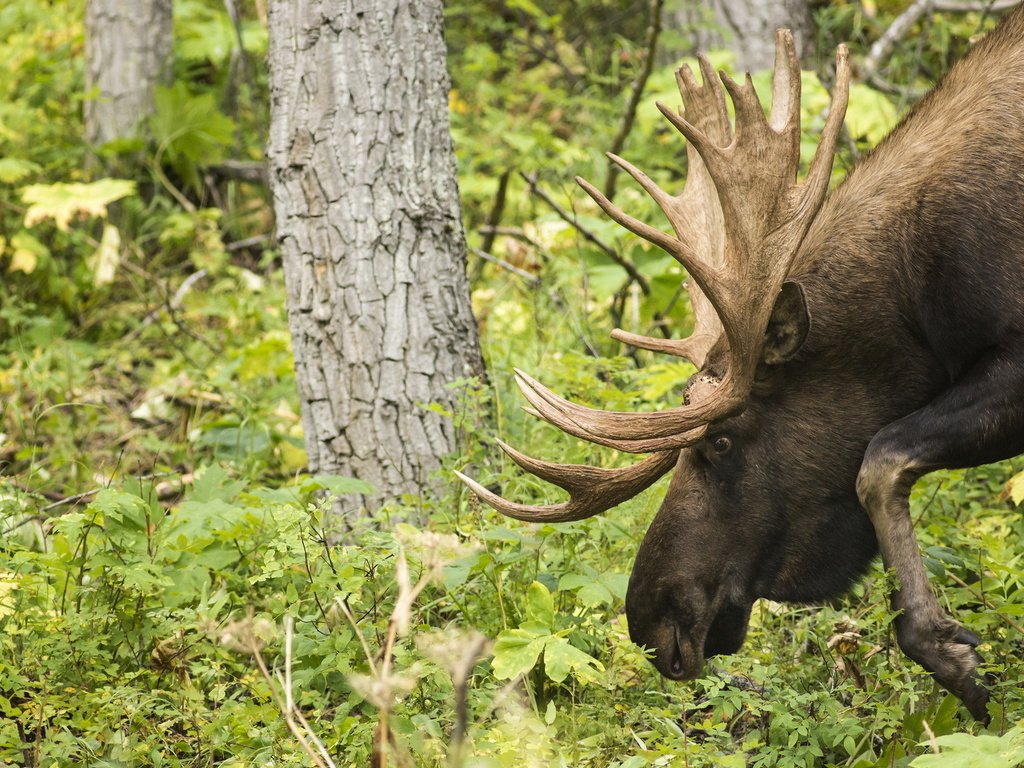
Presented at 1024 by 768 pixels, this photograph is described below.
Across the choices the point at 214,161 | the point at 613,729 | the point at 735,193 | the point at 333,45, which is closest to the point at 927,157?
the point at 735,193

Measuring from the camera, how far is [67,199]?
25.4 feet

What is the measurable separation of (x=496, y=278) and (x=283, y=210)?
3.21 m

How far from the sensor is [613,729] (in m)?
3.30

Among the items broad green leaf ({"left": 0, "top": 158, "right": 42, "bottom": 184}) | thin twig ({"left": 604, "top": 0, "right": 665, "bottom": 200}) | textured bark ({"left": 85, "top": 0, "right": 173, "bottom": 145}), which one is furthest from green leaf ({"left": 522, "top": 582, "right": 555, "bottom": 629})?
textured bark ({"left": 85, "top": 0, "right": 173, "bottom": 145})

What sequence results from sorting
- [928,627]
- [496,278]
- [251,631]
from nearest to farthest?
[251,631]
[928,627]
[496,278]

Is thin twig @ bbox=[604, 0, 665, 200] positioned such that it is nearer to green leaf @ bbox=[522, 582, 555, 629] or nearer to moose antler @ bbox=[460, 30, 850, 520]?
moose antler @ bbox=[460, 30, 850, 520]

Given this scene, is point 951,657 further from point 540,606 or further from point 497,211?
point 497,211

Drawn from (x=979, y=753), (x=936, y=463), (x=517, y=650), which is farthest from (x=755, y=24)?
(x=979, y=753)

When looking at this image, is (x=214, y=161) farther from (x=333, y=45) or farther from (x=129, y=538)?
(x=129, y=538)

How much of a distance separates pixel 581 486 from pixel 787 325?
0.79 metres

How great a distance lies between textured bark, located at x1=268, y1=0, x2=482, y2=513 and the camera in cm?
468

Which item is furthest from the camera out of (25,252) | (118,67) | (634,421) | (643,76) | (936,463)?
(118,67)

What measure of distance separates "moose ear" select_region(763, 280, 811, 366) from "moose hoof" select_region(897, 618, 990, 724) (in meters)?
0.88

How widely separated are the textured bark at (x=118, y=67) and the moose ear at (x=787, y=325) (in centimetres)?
631
